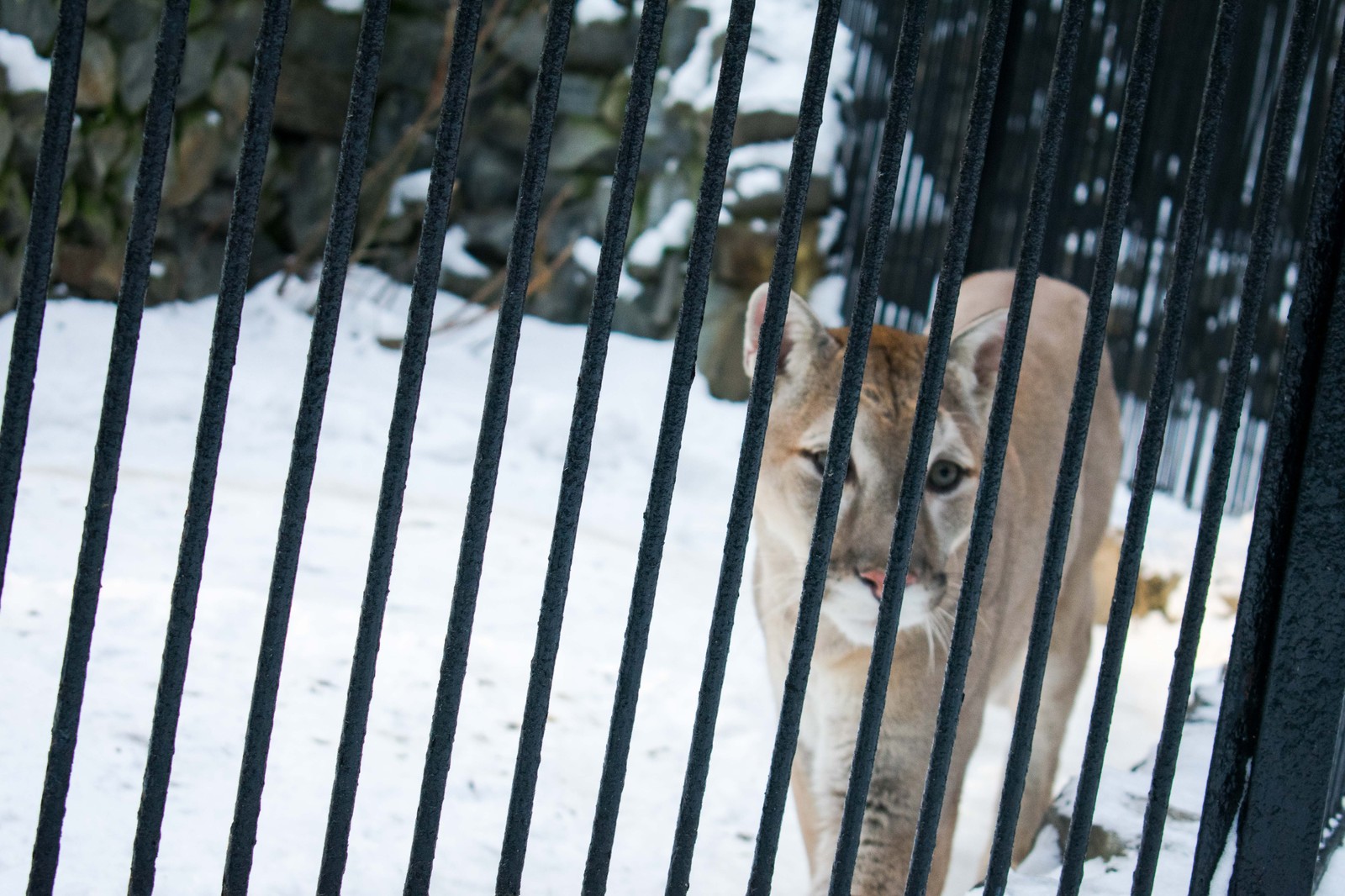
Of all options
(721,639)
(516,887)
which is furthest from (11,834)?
(721,639)

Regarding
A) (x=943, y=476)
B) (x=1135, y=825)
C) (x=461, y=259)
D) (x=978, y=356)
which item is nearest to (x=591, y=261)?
(x=461, y=259)

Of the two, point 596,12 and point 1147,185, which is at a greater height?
point 596,12

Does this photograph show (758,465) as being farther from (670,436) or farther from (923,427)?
(923,427)

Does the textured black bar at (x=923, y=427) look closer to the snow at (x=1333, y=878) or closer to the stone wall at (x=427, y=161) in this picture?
the snow at (x=1333, y=878)

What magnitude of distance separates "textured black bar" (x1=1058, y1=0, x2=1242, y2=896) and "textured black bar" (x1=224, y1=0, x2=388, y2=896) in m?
1.02

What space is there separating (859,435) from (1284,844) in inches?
45.0

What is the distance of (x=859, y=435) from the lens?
2.56 metres

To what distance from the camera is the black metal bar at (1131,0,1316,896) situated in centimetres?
159

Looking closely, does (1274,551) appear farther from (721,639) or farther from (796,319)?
(796,319)

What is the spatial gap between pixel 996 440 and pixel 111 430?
3.54 ft

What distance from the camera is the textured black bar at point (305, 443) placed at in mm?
1406

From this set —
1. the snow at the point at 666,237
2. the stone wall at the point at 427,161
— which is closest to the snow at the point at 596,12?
the stone wall at the point at 427,161

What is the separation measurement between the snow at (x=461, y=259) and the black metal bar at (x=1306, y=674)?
24.9 feet

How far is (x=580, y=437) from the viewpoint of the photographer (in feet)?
4.91
